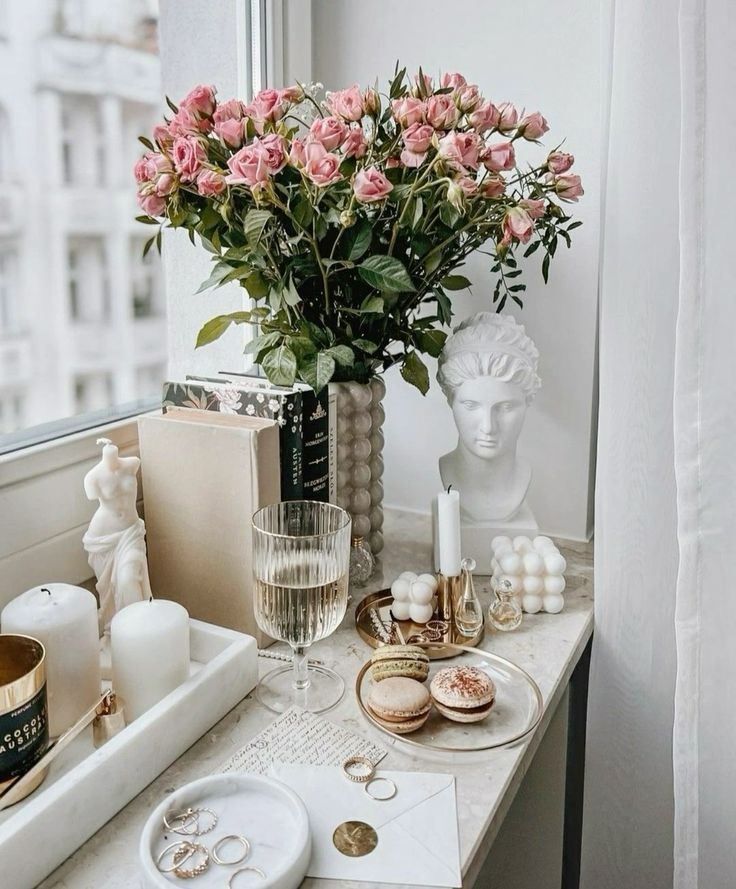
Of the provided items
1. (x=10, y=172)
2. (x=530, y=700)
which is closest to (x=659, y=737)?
(x=530, y=700)

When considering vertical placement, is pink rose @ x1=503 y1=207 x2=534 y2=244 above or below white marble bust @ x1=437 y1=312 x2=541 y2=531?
above

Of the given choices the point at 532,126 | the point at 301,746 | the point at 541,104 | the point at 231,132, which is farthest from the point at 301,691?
the point at 541,104

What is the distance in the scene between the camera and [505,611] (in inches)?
42.5

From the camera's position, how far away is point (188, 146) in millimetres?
964

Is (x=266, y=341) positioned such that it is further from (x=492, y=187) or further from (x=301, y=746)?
(x=301, y=746)

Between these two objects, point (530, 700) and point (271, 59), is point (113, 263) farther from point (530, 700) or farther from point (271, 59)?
point (530, 700)

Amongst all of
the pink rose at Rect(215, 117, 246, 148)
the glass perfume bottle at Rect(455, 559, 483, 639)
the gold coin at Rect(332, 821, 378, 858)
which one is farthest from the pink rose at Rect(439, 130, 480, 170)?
the gold coin at Rect(332, 821, 378, 858)

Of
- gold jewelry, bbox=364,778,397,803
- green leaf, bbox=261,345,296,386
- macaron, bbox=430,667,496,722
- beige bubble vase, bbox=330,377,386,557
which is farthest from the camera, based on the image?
beige bubble vase, bbox=330,377,386,557

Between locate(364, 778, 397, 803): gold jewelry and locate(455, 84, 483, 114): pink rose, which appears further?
locate(455, 84, 483, 114): pink rose

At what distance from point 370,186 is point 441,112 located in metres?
0.13

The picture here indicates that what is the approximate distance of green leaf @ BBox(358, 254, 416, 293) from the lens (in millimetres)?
1037

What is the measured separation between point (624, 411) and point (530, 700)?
0.38 m

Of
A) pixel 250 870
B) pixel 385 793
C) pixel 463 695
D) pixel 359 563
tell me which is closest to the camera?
pixel 250 870

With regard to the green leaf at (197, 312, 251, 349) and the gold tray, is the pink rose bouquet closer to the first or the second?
the green leaf at (197, 312, 251, 349)
